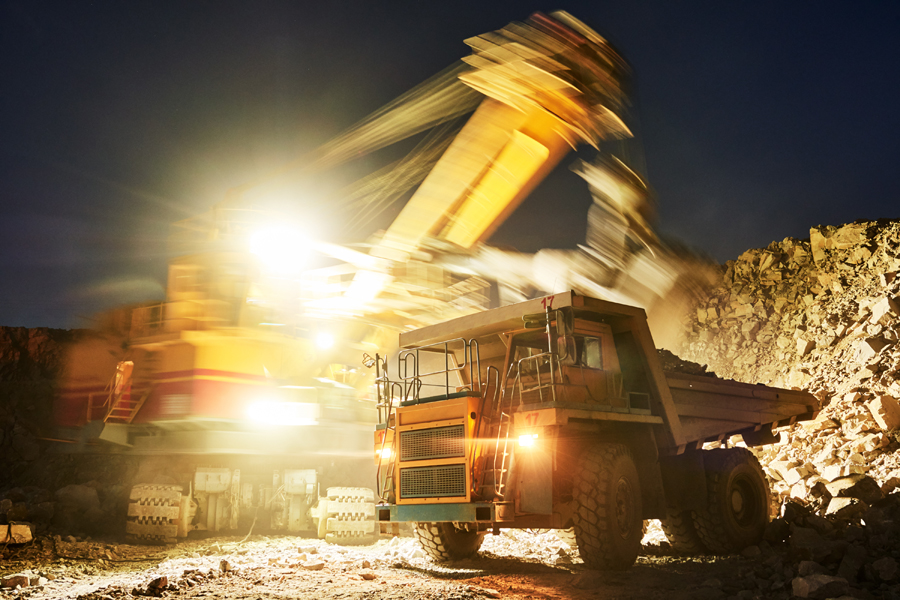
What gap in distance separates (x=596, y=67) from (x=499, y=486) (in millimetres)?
13980

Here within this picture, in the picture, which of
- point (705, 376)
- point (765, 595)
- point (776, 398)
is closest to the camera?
point (765, 595)

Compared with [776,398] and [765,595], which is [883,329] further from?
[765,595]

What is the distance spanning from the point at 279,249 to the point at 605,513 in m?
11.0

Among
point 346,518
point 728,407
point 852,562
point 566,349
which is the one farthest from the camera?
point 346,518

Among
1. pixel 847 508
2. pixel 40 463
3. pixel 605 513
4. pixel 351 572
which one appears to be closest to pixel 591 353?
pixel 605 513

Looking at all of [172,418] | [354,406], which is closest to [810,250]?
[354,406]

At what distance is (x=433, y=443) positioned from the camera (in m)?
8.48

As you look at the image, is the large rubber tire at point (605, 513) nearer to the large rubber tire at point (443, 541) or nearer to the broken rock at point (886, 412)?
the large rubber tire at point (443, 541)

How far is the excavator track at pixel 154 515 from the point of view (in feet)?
41.4

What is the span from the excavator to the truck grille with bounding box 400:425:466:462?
4.97 m

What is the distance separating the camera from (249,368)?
14.4 meters

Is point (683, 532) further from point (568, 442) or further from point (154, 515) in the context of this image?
point (154, 515)

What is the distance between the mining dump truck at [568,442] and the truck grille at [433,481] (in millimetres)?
17

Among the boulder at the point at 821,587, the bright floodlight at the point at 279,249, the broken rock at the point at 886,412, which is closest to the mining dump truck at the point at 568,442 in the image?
the boulder at the point at 821,587
